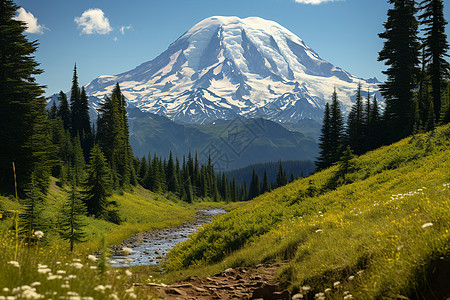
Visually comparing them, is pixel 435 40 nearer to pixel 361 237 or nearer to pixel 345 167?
pixel 345 167

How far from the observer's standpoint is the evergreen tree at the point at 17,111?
3108cm

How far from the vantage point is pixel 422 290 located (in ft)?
15.5

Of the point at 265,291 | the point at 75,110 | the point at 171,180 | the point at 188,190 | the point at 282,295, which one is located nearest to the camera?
the point at 282,295

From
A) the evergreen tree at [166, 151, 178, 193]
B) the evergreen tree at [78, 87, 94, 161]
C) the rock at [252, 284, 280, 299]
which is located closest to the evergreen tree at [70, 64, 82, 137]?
the evergreen tree at [78, 87, 94, 161]

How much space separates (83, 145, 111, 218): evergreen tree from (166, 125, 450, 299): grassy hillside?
24.0 meters

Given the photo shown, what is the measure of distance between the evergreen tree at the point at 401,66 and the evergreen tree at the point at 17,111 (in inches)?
1635

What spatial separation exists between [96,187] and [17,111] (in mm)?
13170

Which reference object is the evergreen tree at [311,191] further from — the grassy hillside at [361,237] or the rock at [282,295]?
the rock at [282,295]

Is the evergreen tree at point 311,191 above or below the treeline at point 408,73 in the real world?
below

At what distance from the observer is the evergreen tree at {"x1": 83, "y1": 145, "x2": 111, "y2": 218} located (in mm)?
40156

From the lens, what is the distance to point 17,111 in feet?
104

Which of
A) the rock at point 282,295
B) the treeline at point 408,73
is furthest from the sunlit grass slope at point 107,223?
the treeline at point 408,73

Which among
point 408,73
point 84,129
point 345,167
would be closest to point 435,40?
point 408,73

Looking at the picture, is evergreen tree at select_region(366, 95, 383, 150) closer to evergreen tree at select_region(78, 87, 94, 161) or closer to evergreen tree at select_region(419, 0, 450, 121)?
evergreen tree at select_region(419, 0, 450, 121)
